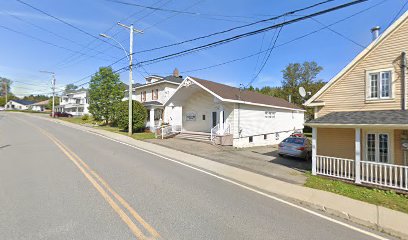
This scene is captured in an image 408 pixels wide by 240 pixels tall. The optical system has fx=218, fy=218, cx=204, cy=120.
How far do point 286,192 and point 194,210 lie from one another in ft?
A: 11.1

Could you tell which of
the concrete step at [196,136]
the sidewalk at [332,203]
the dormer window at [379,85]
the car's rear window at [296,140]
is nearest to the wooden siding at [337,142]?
the dormer window at [379,85]

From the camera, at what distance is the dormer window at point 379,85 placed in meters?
9.80

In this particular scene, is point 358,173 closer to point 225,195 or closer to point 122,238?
point 225,195

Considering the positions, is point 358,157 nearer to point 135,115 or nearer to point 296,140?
point 296,140

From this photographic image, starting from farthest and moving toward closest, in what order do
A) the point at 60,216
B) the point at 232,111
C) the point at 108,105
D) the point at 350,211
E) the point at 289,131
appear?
the point at 108,105 < the point at 289,131 < the point at 232,111 < the point at 350,211 < the point at 60,216

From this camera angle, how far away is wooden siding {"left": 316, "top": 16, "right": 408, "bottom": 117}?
9539 mm

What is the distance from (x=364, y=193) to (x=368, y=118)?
10.7 ft

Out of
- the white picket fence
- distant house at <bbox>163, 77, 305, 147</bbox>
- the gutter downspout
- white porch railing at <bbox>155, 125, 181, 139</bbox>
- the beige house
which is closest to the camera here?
the white picket fence

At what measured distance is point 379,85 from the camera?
393 inches

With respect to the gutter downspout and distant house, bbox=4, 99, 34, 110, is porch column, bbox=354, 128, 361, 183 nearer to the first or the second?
the gutter downspout

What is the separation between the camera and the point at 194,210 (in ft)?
17.1

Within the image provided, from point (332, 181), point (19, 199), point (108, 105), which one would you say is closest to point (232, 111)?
point (332, 181)

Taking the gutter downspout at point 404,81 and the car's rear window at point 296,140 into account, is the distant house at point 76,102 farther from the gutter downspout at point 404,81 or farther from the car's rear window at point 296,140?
the gutter downspout at point 404,81

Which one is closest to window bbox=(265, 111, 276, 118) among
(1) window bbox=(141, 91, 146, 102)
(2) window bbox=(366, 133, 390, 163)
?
(2) window bbox=(366, 133, 390, 163)
